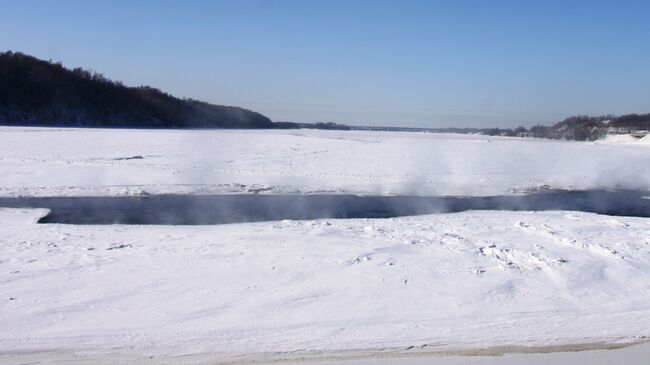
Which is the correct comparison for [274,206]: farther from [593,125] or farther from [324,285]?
[593,125]

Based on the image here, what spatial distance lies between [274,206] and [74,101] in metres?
45.6

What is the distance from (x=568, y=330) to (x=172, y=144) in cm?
2139

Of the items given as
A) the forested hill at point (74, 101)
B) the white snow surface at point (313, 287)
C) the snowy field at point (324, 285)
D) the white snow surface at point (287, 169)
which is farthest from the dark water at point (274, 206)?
the forested hill at point (74, 101)

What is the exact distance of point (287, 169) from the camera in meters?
17.1

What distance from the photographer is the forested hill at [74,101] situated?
4797 centimetres

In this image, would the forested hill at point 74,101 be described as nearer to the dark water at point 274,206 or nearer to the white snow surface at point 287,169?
the white snow surface at point 287,169

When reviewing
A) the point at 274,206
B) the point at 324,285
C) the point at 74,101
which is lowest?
the point at 274,206

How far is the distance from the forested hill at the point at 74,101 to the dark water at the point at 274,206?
116 feet

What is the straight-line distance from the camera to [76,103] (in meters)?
52.5

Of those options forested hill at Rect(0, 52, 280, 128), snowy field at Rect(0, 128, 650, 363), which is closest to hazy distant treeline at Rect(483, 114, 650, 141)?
forested hill at Rect(0, 52, 280, 128)

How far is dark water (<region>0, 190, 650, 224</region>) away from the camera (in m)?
10.3

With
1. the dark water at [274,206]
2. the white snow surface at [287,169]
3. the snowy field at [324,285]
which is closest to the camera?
the snowy field at [324,285]

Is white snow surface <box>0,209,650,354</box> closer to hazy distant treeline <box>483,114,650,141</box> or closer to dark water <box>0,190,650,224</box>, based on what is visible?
dark water <box>0,190,650,224</box>

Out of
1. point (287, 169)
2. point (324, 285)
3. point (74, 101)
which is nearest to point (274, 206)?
point (287, 169)
